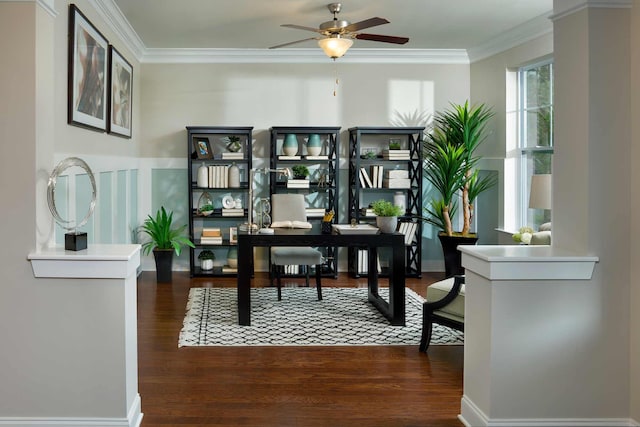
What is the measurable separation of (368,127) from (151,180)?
260 centimetres

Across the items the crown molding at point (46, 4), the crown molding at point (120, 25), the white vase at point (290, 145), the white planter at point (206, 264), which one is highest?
the crown molding at point (120, 25)

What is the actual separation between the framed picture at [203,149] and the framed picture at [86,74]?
1922 millimetres

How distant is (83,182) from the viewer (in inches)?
207

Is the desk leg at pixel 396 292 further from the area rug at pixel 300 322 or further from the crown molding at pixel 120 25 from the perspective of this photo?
the crown molding at pixel 120 25

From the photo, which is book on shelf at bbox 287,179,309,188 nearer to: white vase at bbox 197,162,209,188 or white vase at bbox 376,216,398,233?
white vase at bbox 197,162,209,188

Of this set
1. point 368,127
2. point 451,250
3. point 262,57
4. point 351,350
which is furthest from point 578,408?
point 262,57

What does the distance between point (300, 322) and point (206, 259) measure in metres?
2.59

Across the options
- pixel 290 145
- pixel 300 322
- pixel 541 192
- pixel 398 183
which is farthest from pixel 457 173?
pixel 300 322

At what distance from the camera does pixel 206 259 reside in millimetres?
7793

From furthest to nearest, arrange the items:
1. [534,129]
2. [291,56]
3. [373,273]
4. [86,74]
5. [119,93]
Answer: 1. [291,56]
2. [534,129]
3. [119,93]
4. [373,273]
5. [86,74]

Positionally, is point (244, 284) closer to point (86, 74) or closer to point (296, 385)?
point (296, 385)

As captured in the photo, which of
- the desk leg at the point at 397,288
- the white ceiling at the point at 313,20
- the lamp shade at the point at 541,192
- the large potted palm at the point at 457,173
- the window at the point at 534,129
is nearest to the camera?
the lamp shade at the point at 541,192

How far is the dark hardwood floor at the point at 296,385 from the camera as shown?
3393 mm

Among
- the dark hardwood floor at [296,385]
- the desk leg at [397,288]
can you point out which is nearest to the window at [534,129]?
the desk leg at [397,288]
